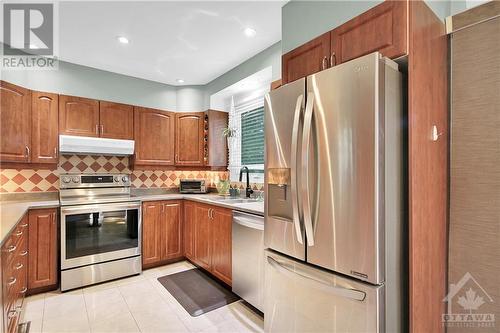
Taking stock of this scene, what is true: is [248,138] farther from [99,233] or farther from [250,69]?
[99,233]

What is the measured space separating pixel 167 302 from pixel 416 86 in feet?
8.59

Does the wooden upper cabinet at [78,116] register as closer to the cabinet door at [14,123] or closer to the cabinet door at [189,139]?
the cabinet door at [14,123]

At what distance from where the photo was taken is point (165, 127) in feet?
12.1

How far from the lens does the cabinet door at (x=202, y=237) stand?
2.93 m

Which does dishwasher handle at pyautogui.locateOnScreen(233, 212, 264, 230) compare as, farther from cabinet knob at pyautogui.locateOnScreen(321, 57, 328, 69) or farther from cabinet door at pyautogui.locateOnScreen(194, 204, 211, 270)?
cabinet knob at pyautogui.locateOnScreen(321, 57, 328, 69)

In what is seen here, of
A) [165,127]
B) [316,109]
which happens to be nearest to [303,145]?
[316,109]

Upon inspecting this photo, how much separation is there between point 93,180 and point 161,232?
1059 millimetres

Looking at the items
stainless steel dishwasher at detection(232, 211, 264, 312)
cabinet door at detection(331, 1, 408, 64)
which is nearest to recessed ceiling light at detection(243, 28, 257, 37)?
cabinet door at detection(331, 1, 408, 64)

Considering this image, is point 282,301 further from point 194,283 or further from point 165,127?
point 165,127

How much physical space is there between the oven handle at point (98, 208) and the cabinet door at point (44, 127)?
2.08ft

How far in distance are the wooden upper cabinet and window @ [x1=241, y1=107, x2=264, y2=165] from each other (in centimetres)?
190

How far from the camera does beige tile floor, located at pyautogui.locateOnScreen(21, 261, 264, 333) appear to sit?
2.06 metres

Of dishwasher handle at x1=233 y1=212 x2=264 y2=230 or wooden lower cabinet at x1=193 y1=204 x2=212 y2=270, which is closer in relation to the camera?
dishwasher handle at x1=233 y1=212 x2=264 y2=230

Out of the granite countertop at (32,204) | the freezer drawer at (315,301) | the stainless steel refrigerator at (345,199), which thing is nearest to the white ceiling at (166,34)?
the stainless steel refrigerator at (345,199)
